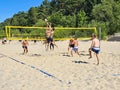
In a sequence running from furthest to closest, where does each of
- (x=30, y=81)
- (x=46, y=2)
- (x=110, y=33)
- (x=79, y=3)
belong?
(x=46, y=2) → (x=79, y=3) → (x=110, y=33) → (x=30, y=81)

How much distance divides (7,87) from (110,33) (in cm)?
4300

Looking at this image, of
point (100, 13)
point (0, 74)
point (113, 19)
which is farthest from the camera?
point (100, 13)

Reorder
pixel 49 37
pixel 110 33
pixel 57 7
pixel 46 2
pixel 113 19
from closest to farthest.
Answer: pixel 49 37
pixel 110 33
pixel 113 19
pixel 57 7
pixel 46 2

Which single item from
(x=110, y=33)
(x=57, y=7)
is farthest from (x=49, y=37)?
(x=57, y=7)

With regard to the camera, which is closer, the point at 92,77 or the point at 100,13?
the point at 92,77

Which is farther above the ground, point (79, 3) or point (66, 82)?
point (79, 3)

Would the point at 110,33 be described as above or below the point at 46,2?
below

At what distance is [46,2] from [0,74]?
101 meters

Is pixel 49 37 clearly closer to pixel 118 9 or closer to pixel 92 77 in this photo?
pixel 92 77

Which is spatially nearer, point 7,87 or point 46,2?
point 7,87

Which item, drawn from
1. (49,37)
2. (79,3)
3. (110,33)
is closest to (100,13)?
(110,33)

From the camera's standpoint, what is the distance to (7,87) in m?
7.89

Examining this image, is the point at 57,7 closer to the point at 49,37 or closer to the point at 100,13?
the point at 100,13

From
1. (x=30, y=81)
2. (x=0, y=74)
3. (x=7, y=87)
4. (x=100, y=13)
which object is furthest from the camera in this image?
(x=100, y=13)
